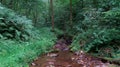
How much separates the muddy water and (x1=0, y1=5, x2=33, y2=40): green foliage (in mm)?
1813

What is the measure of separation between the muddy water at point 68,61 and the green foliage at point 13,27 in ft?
5.95

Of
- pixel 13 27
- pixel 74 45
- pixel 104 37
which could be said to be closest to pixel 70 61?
pixel 104 37

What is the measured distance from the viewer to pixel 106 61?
865 centimetres

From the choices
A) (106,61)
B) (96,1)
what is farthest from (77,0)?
(106,61)

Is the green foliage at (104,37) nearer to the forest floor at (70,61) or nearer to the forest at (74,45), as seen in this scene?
the forest at (74,45)

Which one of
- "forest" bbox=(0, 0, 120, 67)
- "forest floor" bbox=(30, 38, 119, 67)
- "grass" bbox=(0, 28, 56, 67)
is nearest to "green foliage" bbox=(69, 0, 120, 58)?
"forest" bbox=(0, 0, 120, 67)

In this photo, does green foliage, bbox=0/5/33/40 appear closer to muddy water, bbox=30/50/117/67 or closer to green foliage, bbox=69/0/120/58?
muddy water, bbox=30/50/117/67

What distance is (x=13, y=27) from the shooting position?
35.0 feet

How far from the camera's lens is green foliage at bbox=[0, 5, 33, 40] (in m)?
10.1

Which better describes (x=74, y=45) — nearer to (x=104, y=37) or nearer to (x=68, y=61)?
(x=104, y=37)

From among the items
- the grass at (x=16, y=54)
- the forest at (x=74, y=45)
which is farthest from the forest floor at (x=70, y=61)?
the grass at (x=16, y=54)

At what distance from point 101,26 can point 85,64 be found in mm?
3746

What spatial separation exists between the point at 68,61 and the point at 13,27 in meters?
3.64

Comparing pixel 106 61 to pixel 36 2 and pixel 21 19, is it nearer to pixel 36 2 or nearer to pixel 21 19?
pixel 21 19
